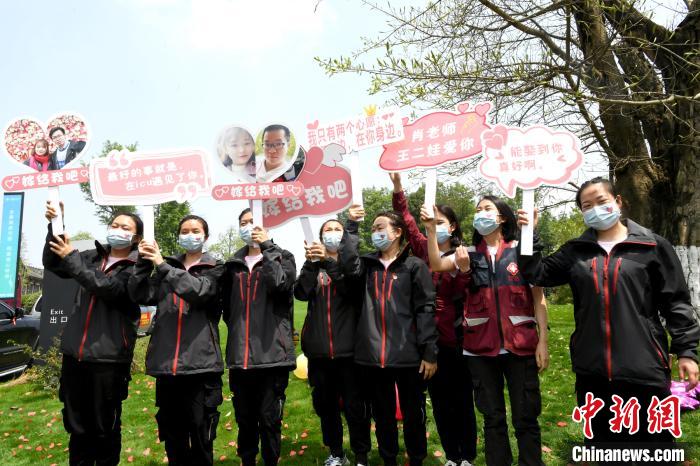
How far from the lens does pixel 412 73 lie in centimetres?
662

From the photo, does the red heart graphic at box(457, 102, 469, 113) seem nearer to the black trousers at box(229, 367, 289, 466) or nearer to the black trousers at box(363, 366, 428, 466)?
the black trousers at box(363, 366, 428, 466)

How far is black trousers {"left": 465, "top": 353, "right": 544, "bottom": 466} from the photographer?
329 centimetres

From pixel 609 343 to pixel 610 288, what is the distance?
327 mm

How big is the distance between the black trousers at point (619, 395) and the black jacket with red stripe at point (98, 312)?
3.26 meters

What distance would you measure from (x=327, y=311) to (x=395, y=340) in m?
0.67

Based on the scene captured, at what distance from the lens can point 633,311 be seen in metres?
2.88

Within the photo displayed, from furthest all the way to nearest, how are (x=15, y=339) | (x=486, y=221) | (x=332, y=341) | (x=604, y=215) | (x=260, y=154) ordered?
(x=15, y=339) → (x=260, y=154) → (x=332, y=341) → (x=486, y=221) → (x=604, y=215)

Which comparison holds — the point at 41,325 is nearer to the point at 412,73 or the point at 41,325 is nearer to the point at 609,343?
the point at 412,73

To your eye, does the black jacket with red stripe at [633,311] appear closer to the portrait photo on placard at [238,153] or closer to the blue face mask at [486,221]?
the blue face mask at [486,221]

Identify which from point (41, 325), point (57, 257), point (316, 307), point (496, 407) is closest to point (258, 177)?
point (316, 307)

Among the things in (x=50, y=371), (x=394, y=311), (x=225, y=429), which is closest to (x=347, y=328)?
(x=394, y=311)

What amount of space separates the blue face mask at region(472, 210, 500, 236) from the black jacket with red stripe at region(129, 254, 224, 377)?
2.06 m

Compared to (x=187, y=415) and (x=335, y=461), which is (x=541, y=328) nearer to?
(x=335, y=461)

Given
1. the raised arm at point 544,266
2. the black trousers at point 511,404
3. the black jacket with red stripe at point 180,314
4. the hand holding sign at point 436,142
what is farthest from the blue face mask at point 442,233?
the black jacket with red stripe at point 180,314
